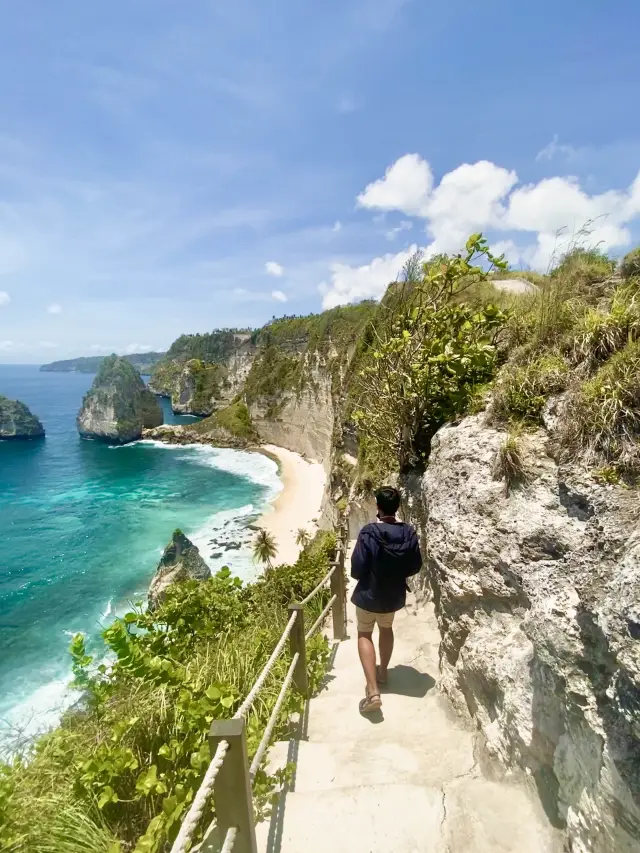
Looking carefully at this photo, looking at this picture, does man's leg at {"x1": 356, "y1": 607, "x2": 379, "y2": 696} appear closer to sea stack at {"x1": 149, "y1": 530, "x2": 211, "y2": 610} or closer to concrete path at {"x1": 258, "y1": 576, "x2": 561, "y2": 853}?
concrete path at {"x1": 258, "y1": 576, "x2": 561, "y2": 853}

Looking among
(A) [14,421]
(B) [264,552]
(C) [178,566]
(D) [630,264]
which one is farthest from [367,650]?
(A) [14,421]

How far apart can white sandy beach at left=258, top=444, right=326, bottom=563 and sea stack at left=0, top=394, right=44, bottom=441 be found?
189 feet

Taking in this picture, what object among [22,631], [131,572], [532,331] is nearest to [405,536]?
[532,331]

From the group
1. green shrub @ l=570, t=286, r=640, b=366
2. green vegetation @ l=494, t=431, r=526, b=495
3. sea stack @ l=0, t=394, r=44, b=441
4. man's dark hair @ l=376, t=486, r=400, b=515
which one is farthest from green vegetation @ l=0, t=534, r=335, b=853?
sea stack @ l=0, t=394, r=44, b=441

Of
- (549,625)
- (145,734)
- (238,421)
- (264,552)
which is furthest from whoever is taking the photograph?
(238,421)

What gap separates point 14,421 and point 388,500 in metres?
99.9

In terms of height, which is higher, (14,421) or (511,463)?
(511,463)

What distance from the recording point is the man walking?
4641mm

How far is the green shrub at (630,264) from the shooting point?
592 centimetres

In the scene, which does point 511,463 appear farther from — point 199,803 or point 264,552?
point 264,552

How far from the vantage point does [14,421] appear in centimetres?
8544

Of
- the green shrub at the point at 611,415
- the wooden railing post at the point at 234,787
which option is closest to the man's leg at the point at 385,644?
the wooden railing post at the point at 234,787

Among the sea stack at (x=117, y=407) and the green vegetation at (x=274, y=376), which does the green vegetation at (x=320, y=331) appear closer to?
the green vegetation at (x=274, y=376)

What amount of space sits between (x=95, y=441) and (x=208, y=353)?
1853 inches
